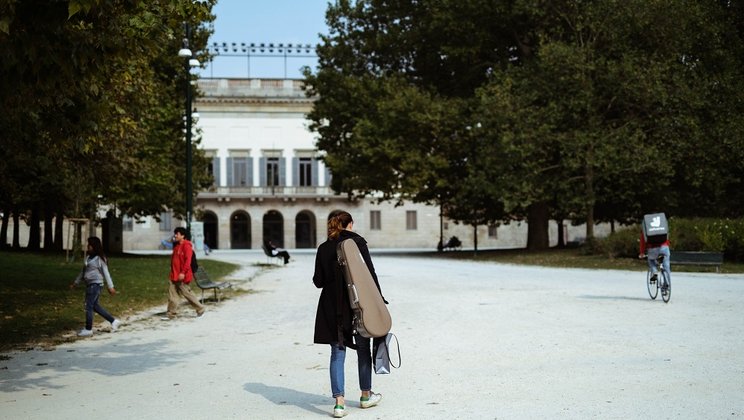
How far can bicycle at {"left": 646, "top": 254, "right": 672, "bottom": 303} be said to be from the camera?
15594 mm

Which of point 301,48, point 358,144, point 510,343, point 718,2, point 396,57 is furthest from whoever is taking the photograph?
point 301,48

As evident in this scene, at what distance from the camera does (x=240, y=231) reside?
250 feet

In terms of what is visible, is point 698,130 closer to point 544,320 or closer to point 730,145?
point 730,145

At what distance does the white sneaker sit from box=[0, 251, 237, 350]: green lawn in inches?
226

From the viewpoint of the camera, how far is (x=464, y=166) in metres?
40.8

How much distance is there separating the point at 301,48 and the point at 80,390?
67691 millimetres

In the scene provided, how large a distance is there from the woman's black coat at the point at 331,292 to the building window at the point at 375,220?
68834 mm

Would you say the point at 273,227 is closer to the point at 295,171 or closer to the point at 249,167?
the point at 295,171

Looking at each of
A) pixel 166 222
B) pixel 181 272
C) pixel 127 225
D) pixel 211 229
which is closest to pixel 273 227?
pixel 211 229

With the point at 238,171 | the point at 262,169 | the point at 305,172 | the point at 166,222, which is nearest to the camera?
the point at 166,222

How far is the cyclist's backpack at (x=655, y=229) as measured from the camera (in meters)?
15.8

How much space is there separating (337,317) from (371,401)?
0.75m

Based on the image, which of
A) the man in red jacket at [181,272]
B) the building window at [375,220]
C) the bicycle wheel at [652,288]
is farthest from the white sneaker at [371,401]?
the building window at [375,220]

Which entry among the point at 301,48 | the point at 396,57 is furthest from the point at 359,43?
the point at 301,48
